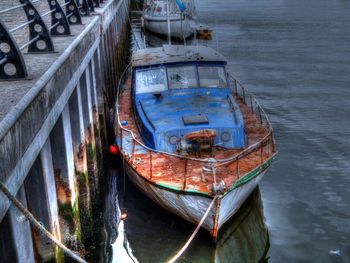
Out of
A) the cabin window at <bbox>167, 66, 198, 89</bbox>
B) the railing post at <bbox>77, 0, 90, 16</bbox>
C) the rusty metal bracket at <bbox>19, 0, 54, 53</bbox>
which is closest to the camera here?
the rusty metal bracket at <bbox>19, 0, 54, 53</bbox>

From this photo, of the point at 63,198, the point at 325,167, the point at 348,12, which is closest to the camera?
the point at 63,198

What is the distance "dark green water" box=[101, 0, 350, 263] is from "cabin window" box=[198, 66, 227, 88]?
3157mm

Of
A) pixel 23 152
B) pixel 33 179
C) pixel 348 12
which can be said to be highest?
pixel 23 152

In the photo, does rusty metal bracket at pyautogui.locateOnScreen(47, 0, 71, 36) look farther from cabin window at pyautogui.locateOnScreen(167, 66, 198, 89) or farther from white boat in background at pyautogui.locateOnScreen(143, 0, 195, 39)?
white boat in background at pyautogui.locateOnScreen(143, 0, 195, 39)

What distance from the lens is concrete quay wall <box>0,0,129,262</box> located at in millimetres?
5234

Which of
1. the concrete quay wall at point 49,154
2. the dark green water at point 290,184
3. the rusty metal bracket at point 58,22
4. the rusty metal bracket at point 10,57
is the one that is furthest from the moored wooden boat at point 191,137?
the rusty metal bracket at point 10,57

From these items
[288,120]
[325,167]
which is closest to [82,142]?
[325,167]

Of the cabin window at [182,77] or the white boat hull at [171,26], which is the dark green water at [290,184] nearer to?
the cabin window at [182,77]

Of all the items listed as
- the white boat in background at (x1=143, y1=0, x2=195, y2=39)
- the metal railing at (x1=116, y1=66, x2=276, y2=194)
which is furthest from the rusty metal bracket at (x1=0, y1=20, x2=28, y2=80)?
the white boat in background at (x1=143, y1=0, x2=195, y2=39)

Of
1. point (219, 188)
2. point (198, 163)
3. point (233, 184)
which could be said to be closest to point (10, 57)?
point (219, 188)

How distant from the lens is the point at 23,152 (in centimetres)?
532

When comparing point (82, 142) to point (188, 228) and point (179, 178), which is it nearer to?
point (179, 178)

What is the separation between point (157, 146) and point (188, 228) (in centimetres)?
210

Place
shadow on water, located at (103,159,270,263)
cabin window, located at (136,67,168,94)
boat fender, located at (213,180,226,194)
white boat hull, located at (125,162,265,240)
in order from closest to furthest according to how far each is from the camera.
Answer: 1. boat fender, located at (213,180,226,194)
2. white boat hull, located at (125,162,265,240)
3. shadow on water, located at (103,159,270,263)
4. cabin window, located at (136,67,168,94)
